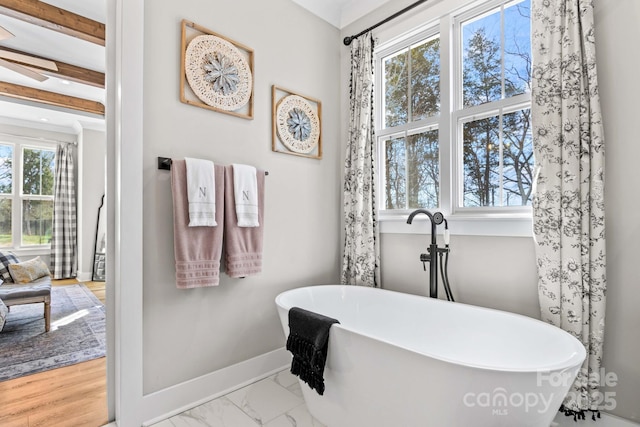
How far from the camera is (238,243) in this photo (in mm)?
1988

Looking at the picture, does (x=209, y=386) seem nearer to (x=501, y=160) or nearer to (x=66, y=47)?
(x=501, y=160)

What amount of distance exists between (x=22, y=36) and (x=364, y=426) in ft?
14.5

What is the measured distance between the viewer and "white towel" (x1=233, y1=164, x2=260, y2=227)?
1976mm

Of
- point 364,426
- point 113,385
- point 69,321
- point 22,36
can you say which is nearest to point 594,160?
point 364,426

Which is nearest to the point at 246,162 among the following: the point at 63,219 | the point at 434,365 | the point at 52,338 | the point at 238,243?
the point at 238,243

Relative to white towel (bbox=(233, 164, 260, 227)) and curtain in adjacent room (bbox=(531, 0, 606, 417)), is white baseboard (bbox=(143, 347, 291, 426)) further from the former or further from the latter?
curtain in adjacent room (bbox=(531, 0, 606, 417))

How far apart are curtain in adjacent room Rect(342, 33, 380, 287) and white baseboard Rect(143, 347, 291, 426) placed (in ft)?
2.87

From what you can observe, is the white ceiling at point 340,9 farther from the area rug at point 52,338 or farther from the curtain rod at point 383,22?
the area rug at point 52,338

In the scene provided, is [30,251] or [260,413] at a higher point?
[30,251]

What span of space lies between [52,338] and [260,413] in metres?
2.29

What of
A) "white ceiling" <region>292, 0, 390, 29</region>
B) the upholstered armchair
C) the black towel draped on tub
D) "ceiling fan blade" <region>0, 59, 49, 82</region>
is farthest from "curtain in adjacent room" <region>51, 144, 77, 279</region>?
the black towel draped on tub

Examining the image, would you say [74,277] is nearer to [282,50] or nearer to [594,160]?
[282,50]

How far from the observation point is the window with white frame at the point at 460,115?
77.7 inches

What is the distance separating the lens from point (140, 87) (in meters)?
1.69
